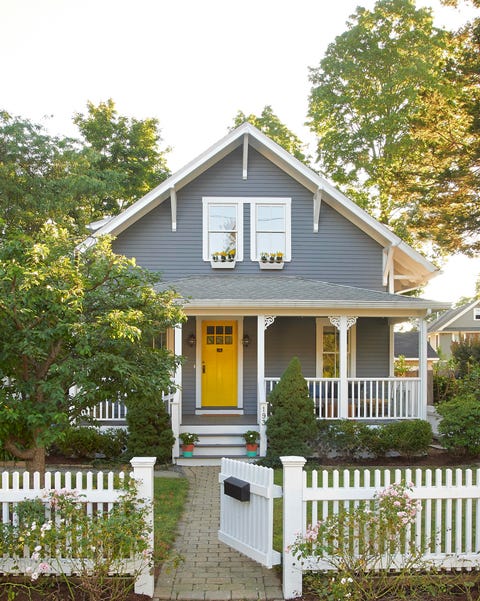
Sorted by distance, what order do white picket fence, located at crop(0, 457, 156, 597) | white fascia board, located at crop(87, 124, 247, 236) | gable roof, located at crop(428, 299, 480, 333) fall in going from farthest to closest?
gable roof, located at crop(428, 299, 480, 333) → white fascia board, located at crop(87, 124, 247, 236) → white picket fence, located at crop(0, 457, 156, 597)

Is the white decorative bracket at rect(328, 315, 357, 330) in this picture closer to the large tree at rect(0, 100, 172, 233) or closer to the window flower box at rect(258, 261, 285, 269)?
the window flower box at rect(258, 261, 285, 269)

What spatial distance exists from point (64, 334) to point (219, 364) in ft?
29.8

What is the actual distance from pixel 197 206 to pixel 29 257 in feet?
31.5

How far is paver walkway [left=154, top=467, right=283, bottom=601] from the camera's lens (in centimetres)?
546

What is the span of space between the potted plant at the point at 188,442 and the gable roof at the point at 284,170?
17.6 feet

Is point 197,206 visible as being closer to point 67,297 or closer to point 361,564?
point 67,297

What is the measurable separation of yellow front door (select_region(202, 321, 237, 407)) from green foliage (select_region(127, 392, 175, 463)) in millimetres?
3180

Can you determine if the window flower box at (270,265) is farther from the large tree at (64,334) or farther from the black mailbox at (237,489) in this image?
the black mailbox at (237,489)

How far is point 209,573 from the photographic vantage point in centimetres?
598

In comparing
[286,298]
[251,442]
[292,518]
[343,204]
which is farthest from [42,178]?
[292,518]

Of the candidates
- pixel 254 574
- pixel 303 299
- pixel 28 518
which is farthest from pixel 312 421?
pixel 28 518

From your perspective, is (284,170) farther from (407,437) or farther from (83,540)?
(83,540)

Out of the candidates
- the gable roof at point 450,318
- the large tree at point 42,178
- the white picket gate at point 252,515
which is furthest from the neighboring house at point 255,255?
the gable roof at point 450,318

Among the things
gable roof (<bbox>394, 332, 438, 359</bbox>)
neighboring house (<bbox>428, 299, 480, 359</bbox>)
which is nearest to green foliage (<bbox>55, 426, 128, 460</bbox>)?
gable roof (<bbox>394, 332, 438, 359</bbox>)
